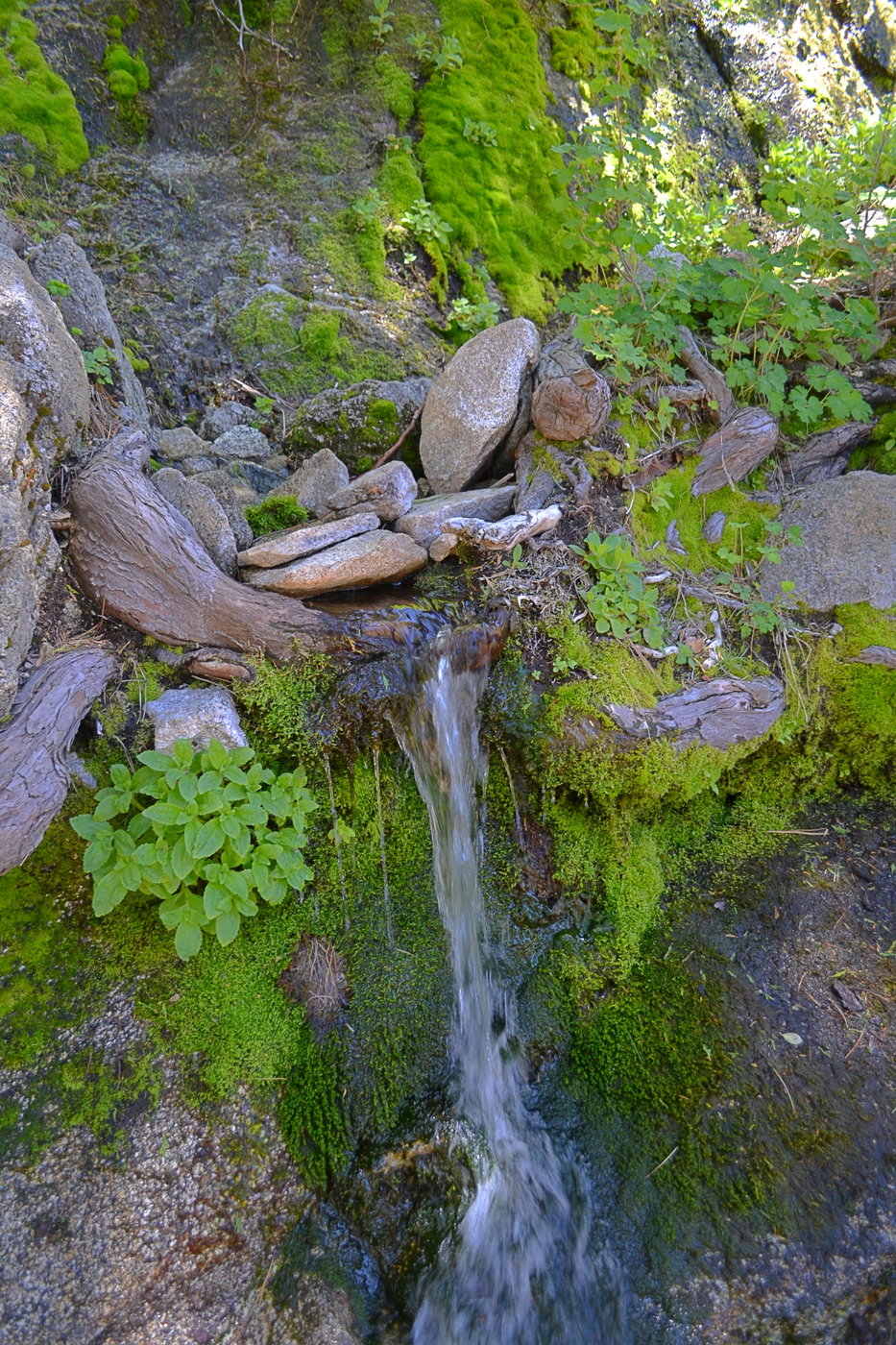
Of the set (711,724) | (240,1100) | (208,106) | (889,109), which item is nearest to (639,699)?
(711,724)

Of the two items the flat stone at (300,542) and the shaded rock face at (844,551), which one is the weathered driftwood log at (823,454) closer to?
the shaded rock face at (844,551)

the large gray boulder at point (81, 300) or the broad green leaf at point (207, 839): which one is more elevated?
the large gray boulder at point (81, 300)

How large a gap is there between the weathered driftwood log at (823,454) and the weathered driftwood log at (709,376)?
1.83 feet

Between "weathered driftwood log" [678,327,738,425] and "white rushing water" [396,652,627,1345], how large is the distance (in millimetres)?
2420

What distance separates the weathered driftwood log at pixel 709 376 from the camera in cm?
427

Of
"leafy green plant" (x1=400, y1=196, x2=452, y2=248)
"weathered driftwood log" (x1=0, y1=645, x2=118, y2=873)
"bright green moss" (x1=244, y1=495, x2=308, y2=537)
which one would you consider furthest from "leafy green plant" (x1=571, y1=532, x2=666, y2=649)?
"leafy green plant" (x1=400, y1=196, x2=452, y2=248)

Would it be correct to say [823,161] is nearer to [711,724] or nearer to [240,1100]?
[711,724]

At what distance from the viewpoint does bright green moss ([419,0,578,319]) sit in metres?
7.00

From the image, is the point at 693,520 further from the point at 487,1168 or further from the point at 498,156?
the point at 498,156

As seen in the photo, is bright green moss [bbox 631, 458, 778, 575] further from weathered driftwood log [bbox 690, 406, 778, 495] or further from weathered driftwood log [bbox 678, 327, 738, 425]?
Answer: weathered driftwood log [bbox 678, 327, 738, 425]

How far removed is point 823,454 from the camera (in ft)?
14.6

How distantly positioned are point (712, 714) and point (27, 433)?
3609mm

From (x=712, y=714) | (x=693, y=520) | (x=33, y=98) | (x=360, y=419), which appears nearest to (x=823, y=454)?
(x=693, y=520)

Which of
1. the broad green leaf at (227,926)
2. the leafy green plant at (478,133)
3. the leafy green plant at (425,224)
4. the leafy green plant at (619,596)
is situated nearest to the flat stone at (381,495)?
the leafy green plant at (619,596)
